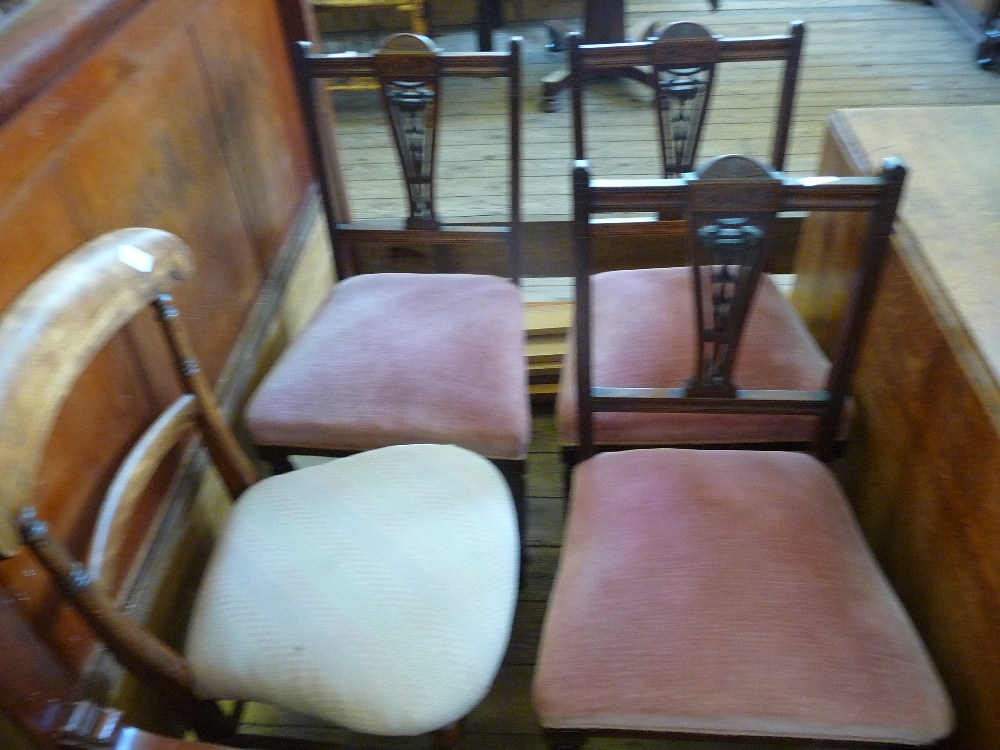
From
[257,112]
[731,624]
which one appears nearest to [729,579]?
[731,624]

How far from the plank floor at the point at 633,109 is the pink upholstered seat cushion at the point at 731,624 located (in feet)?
2.06

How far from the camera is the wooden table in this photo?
0.92 meters

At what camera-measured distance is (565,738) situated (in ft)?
3.00

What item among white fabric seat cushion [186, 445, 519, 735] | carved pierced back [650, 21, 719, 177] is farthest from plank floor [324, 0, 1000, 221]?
white fabric seat cushion [186, 445, 519, 735]

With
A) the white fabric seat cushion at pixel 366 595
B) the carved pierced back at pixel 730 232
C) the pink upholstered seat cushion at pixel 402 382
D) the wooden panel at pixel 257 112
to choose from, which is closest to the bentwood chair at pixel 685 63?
the pink upholstered seat cushion at pixel 402 382

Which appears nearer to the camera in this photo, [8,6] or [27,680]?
[27,680]

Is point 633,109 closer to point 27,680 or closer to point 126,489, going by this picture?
point 126,489

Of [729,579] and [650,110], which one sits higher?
[729,579]

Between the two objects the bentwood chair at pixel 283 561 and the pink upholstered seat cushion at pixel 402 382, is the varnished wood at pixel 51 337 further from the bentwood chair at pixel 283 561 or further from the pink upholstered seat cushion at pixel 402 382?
the pink upholstered seat cushion at pixel 402 382

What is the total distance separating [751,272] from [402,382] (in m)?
0.58

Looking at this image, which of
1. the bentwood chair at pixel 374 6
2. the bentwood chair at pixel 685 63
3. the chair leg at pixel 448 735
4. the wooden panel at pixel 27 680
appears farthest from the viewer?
the bentwood chair at pixel 374 6

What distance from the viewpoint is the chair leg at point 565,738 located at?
0.90 meters

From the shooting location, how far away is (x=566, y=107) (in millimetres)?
3023

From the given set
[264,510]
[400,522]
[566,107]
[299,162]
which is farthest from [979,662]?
[566,107]
